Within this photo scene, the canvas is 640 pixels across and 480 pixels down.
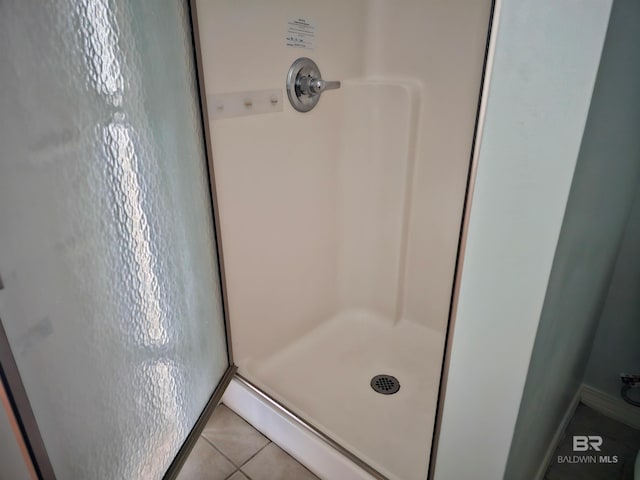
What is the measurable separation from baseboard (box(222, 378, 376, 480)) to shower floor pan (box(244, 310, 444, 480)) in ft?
0.13

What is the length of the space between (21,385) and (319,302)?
1.33 metres

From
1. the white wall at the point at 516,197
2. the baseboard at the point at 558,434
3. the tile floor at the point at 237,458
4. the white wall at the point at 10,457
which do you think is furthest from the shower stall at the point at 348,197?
the white wall at the point at 10,457

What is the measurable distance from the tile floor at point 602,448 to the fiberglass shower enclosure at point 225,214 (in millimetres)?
460

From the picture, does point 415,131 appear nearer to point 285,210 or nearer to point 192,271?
point 285,210

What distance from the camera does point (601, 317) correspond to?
1474 mm

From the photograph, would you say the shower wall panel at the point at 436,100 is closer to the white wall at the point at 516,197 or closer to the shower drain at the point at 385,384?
the shower drain at the point at 385,384

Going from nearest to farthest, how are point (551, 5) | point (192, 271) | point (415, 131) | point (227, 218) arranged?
point (551, 5) → point (192, 271) → point (227, 218) → point (415, 131)

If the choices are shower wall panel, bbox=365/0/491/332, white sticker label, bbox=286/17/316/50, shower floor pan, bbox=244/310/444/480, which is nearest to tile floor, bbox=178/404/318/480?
shower floor pan, bbox=244/310/444/480

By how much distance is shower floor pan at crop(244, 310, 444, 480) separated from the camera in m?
1.28

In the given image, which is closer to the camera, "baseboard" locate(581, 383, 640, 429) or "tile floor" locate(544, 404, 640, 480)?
"tile floor" locate(544, 404, 640, 480)

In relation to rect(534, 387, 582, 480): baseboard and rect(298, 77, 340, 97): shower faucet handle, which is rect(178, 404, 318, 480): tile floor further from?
rect(298, 77, 340, 97): shower faucet handle

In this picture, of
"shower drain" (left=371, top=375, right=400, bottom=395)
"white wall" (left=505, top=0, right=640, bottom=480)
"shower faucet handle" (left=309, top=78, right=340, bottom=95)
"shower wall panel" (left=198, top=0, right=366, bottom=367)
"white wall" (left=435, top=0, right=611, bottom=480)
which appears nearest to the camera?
"white wall" (left=435, top=0, right=611, bottom=480)

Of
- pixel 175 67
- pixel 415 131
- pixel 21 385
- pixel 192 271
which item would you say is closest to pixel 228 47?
pixel 175 67

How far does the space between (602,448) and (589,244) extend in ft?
3.14
